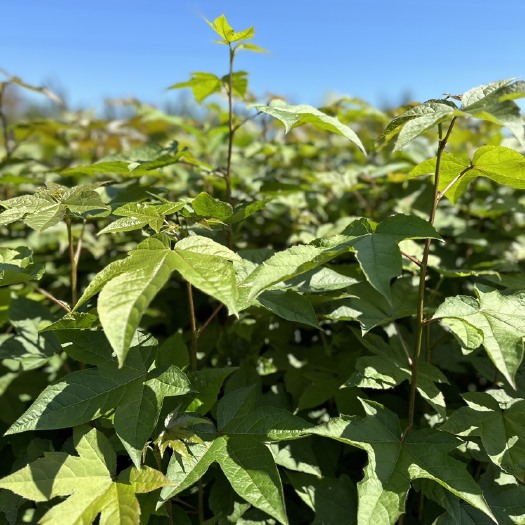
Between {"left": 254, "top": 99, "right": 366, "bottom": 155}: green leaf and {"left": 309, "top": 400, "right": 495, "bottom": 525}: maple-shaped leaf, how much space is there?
0.77 m

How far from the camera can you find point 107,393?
55.5 inches

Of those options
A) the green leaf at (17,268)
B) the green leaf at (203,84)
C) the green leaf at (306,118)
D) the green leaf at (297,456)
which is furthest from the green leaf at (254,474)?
the green leaf at (203,84)

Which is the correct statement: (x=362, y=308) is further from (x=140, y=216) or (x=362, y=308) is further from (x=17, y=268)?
(x=17, y=268)

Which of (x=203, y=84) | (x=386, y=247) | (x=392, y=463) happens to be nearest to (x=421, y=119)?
(x=386, y=247)

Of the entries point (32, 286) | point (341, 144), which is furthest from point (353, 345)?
point (341, 144)

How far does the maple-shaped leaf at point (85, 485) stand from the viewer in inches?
49.0

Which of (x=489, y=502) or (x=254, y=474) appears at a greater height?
(x=254, y=474)

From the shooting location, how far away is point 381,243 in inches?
51.3

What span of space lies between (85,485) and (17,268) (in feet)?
2.20

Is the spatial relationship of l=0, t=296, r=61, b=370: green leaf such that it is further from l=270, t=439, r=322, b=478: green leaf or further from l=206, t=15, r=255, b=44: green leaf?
l=206, t=15, r=255, b=44: green leaf

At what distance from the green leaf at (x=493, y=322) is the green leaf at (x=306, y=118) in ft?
1.71

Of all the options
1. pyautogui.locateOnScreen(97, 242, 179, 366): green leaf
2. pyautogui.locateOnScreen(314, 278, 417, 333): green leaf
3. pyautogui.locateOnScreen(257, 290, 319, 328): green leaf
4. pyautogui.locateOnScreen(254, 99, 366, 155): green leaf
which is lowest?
pyautogui.locateOnScreen(314, 278, 417, 333): green leaf

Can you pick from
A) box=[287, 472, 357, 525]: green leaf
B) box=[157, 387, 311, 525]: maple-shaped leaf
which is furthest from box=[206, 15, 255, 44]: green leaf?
box=[287, 472, 357, 525]: green leaf

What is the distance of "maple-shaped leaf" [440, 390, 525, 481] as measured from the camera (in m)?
1.43
